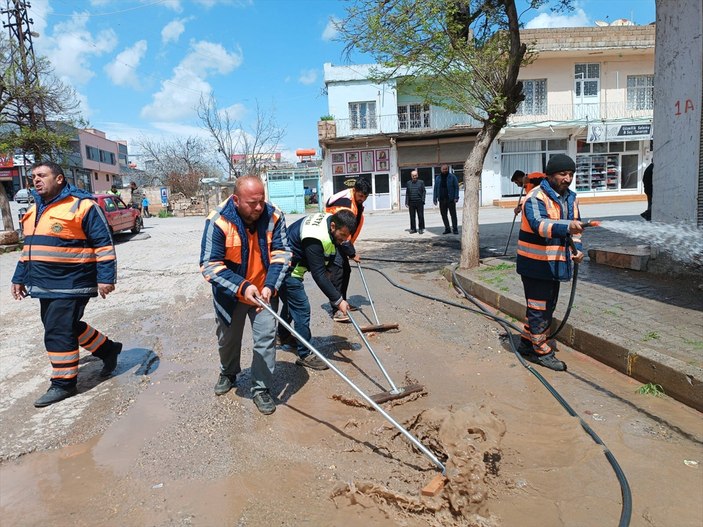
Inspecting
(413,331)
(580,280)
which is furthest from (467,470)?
(580,280)

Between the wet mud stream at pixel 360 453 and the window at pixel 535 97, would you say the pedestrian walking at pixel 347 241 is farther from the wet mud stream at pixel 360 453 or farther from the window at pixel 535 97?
the window at pixel 535 97

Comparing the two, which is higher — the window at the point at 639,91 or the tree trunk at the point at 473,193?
the window at the point at 639,91

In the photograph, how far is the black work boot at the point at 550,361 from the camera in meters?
4.18

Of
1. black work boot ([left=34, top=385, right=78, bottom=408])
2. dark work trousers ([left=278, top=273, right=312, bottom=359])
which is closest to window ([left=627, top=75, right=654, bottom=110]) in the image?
dark work trousers ([left=278, top=273, right=312, bottom=359])

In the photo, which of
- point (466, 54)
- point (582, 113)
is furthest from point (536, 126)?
point (466, 54)

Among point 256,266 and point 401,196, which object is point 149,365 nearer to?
point 256,266

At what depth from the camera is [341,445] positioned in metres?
3.14

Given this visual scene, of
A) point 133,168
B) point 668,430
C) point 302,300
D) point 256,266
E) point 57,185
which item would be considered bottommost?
point 668,430

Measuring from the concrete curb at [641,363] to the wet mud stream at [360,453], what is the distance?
0.10m

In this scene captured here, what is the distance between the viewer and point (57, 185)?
12.9 ft

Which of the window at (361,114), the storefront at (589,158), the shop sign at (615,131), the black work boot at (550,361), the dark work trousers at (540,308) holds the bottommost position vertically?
the black work boot at (550,361)

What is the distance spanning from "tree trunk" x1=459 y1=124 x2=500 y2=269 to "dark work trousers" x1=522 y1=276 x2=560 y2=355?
12.3 ft

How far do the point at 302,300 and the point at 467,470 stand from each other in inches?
92.7

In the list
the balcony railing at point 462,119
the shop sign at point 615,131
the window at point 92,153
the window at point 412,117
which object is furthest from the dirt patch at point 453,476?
the window at point 92,153
